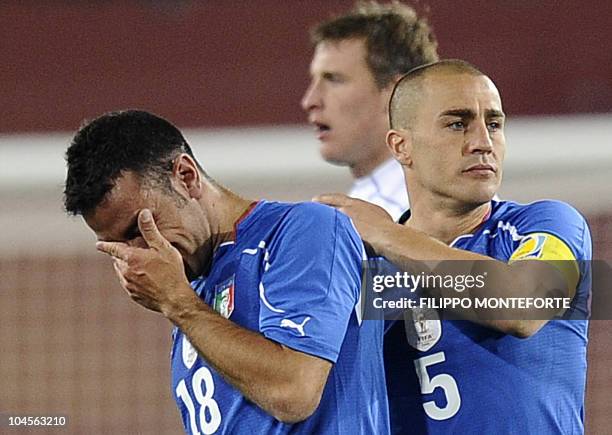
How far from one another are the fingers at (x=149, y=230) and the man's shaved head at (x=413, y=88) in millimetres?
741

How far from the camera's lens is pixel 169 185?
1.88m

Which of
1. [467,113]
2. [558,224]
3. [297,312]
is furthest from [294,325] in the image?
[467,113]

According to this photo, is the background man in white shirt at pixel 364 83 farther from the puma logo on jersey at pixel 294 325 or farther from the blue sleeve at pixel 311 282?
the puma logo on jersey at pixel 294 325

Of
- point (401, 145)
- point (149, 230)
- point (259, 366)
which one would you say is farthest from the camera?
point (401, 145)

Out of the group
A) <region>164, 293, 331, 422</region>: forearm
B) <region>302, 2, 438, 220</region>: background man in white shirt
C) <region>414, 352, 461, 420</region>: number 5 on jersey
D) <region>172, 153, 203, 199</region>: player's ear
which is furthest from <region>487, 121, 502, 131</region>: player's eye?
<region>302, 2, 438, 220</region>: background man in white shirt

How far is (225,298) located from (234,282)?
0.10ft

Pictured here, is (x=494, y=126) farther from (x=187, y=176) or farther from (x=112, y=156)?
(x=112, y=156)

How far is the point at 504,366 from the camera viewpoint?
2068 mm

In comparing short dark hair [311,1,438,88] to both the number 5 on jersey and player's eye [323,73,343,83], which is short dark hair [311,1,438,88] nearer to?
player's eye [323,73,343,83]

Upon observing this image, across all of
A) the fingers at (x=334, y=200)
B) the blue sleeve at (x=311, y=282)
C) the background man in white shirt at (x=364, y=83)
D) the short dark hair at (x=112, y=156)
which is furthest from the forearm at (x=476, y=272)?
the background man in white shirt at (x=364, y=83)

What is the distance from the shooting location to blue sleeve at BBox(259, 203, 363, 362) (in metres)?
1.74

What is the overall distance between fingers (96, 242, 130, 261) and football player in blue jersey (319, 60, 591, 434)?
0.49 metres

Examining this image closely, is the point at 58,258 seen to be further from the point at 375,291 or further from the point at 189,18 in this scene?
the point at 375,291

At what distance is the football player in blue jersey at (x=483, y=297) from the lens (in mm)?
2045
